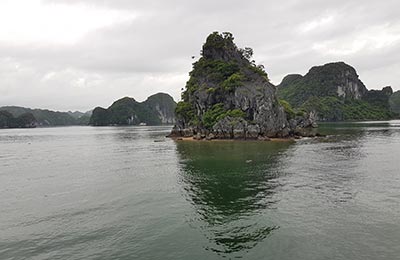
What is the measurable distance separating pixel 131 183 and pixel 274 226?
849 inches

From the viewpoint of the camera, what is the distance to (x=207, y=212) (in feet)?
85.8

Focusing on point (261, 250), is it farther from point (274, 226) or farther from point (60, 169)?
point (60, 169)

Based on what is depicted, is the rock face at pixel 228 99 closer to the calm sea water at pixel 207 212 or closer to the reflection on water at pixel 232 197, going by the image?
the reflection on water at pixel 232 197

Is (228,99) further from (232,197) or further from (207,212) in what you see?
(207,212)

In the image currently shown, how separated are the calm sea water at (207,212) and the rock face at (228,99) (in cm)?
4848

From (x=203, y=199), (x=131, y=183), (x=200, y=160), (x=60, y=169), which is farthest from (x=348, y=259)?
(x=60, y=169)

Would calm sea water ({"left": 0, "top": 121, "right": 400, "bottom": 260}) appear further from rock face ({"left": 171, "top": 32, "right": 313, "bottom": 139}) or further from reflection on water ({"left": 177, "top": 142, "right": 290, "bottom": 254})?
rock face ({"left": 171, "top": 32, "right": 313, "bottom": 139})

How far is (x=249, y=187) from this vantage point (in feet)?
111

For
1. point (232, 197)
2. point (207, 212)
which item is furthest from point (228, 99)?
point (207, 212)

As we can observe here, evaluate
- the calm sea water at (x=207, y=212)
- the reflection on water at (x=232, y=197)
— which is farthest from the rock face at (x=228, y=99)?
the calm sea water at (x=207, y=212)

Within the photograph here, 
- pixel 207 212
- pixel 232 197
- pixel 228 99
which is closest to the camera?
pixel 207 212

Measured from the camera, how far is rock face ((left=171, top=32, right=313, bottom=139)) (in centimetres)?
9519

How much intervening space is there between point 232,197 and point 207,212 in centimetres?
482

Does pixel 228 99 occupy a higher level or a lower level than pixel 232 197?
higher
